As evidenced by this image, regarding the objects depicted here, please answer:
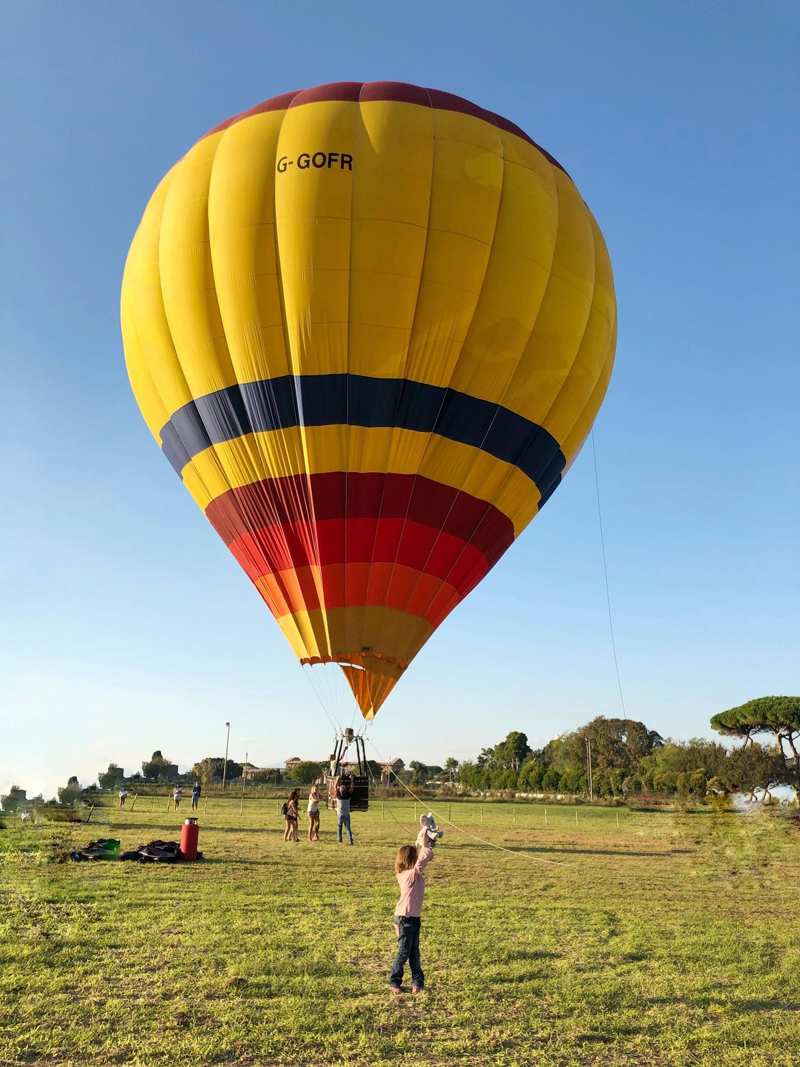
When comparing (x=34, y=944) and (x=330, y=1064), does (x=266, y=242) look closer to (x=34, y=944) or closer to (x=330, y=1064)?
(x=34, y=944)

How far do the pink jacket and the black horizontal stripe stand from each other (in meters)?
7.76

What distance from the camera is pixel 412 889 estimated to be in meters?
7.25

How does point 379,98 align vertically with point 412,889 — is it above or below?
above

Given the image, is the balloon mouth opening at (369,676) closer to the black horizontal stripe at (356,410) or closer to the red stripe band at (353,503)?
the red stripe band at (353,503)

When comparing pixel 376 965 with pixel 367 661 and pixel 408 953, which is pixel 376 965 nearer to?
pixel 408 953

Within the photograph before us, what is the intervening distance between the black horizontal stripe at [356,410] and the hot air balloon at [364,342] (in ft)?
0.11

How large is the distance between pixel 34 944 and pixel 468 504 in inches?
361

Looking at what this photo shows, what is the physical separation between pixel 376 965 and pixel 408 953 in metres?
0.96

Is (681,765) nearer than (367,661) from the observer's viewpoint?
No

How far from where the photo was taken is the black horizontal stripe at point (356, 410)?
13.4 meters

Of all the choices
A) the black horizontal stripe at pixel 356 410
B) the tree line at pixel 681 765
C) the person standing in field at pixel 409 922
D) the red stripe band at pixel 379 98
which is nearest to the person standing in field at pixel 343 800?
the black horizontal stripe at pixel 356 410

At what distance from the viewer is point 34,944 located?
27.1ft

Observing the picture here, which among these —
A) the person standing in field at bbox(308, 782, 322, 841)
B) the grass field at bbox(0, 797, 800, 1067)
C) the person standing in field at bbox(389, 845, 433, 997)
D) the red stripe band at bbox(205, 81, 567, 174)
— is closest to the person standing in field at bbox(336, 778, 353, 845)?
the grass field at bbox(0, 797, 800, 1067)

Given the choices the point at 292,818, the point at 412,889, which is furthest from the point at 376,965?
the point at 292,818
